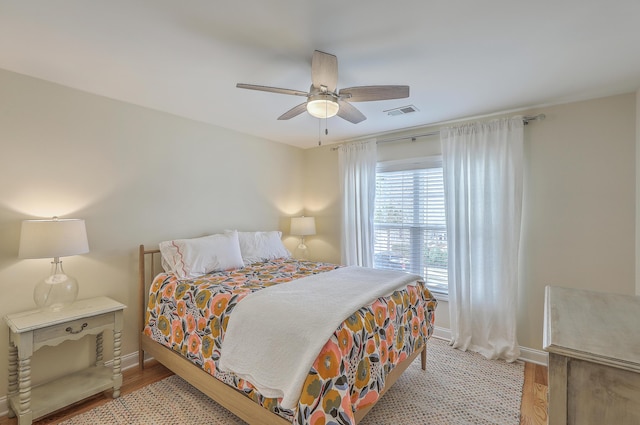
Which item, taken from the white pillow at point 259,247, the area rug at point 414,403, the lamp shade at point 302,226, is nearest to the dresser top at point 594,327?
the area rug at point 414,403

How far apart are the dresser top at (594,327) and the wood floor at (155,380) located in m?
1.27

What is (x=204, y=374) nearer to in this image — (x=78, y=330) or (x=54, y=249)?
(x=78, y=330)

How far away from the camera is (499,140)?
9.52 feet

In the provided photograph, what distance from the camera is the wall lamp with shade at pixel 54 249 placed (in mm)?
1954

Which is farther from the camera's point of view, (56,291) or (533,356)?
(533,356)

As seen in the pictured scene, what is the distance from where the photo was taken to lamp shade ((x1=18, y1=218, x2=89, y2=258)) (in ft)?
6.38

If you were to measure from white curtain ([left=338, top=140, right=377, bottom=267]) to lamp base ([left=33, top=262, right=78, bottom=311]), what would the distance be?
2.87 m

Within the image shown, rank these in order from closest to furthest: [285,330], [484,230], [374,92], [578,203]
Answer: [285,330], [374,92], [578,203], [484,230]

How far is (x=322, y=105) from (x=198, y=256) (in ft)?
5.88

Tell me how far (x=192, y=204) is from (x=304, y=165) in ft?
6.40

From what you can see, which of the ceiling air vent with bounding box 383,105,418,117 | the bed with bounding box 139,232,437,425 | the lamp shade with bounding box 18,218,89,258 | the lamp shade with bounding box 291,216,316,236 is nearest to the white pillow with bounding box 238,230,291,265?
the bed with bounding box 139,232,437,425

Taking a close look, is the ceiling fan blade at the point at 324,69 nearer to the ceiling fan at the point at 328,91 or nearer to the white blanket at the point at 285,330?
the ceiling fan at the point at 328,91

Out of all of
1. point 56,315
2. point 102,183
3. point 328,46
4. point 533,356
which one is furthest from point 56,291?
point 533,356

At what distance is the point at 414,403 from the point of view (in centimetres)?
218
